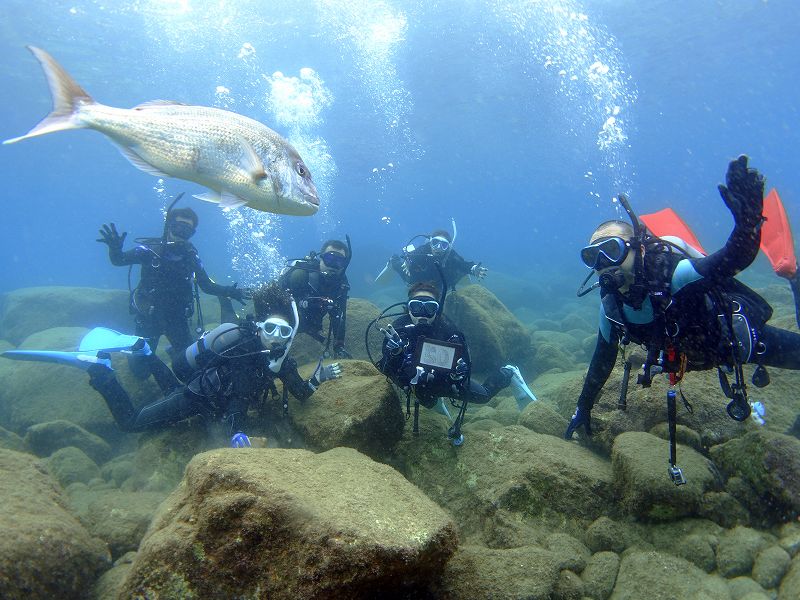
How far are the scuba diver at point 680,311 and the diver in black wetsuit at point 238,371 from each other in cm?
344

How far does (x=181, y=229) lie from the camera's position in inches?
318

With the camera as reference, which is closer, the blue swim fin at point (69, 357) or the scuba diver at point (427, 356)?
the scuba diver at point (427, 356)

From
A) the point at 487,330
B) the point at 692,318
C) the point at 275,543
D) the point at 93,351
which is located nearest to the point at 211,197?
the point at 275,543

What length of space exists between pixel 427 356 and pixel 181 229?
612cm

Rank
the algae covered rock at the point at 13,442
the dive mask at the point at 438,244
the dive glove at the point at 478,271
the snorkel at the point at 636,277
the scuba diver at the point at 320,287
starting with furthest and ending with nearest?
the dive glove at the point at 478,271 → the dive mask at the point at 438,244 → the scuba diver at the point at 320,287 → the algae covered rock at the point at 13,442 → the snorkel at the point at 636,277

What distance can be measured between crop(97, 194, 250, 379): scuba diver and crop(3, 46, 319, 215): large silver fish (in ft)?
19.3


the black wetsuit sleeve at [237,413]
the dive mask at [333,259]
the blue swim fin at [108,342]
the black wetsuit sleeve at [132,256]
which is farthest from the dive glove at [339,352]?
the black wetsuit sleeve at [132,256]

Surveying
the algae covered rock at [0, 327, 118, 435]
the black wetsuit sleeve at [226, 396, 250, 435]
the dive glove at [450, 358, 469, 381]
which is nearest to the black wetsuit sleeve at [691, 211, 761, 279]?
the dive glove at [450, 358, 469, 381]

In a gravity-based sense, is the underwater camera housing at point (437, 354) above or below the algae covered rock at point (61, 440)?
above

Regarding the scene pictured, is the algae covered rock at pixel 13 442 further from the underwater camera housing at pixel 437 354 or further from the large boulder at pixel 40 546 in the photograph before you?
the underwater camera housing at pixel 437 354

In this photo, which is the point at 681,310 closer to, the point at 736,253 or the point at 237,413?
the point at 736,253

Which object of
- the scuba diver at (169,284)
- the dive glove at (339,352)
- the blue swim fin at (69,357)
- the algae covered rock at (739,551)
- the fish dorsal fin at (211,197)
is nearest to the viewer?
the fish dorsal fin at (211,197)

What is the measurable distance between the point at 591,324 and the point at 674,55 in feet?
96.5

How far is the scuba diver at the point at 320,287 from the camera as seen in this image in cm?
732
